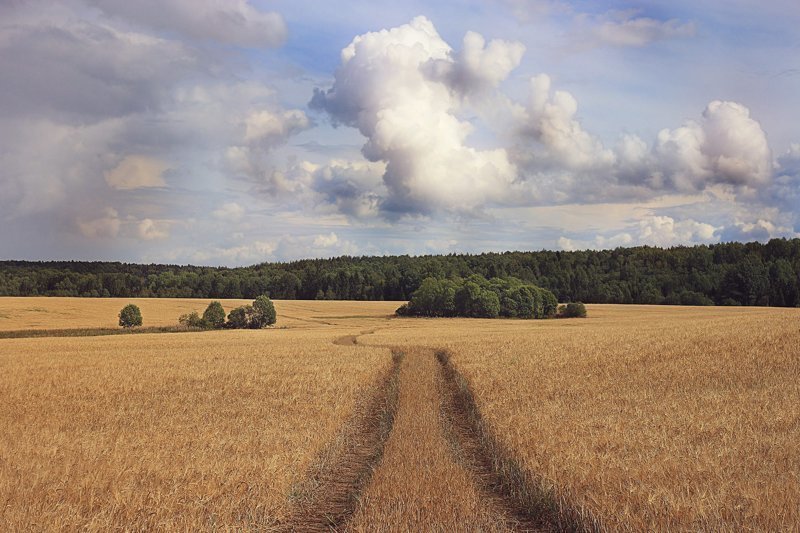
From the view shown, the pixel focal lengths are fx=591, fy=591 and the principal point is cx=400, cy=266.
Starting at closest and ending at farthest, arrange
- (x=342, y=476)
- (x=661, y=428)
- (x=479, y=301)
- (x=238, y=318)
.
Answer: (x=342, y=476)
(x=661, y=428)
(x=238, y=318)
(x=479, y=301)

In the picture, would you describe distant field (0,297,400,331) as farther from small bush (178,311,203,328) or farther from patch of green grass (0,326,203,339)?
small bush (178,311,203,328)

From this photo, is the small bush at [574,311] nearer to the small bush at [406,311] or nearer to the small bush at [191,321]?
the small bush at [406,311]

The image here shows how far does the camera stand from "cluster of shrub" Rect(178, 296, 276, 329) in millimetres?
80375

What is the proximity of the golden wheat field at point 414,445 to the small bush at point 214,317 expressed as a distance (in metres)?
54.5

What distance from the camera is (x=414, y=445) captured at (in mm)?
13242

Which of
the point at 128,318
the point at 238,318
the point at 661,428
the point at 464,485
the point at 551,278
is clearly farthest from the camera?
the point at 551,278

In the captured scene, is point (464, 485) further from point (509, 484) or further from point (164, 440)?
point (164, 440)

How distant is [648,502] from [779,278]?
126985mm

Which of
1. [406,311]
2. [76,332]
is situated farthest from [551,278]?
[76,332]

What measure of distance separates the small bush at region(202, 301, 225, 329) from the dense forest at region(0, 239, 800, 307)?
5653 cm

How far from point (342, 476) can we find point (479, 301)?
90.4m

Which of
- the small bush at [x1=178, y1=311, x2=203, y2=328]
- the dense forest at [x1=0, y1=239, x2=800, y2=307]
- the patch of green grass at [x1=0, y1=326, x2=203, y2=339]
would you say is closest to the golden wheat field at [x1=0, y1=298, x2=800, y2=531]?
the patch of green grass at [x1=0, y1=326, x2=203, y2=339]

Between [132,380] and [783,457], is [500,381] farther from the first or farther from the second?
[132,380]

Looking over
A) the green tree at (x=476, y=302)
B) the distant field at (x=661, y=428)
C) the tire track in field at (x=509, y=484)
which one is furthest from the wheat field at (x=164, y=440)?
the green tree at (x=476, y=302)
